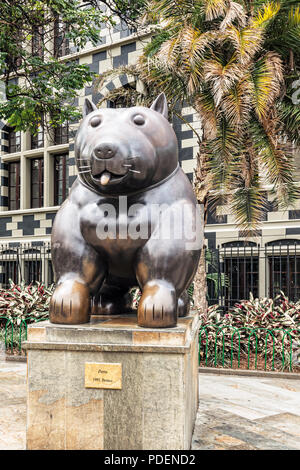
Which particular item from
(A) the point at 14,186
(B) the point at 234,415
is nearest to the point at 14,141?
(A) the point at 14,186

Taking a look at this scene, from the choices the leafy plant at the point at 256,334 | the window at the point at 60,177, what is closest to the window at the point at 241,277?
the leafy plant at the point at 256,334

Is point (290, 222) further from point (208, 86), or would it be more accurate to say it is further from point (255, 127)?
point (208, 86)

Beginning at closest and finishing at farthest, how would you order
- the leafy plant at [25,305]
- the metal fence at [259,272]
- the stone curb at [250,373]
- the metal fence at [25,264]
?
1. the stone curb at [250,373]
2. the leafy plant at [25,305]
3. the metal fence at [259,272]
4. the metal fence at [25,264]

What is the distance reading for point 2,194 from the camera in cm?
1638

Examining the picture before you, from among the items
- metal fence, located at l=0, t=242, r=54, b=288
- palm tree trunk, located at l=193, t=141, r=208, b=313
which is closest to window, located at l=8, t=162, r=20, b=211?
metal fence, located at l=0, t=242, r=54, b=288

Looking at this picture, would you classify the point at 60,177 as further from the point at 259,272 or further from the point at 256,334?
the point at 256,334

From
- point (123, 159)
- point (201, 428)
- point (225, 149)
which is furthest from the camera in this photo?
point (225, 149)

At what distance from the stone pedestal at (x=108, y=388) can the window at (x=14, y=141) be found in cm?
1458

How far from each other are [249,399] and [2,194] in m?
13.5

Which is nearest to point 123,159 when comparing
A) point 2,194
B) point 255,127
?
point 255,127

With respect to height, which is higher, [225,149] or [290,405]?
[225,149]

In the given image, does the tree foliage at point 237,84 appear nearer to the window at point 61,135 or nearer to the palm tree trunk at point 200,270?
the palm tree trunk at point 200,270

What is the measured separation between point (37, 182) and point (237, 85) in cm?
1086

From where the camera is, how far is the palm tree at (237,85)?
6789 millimetres
